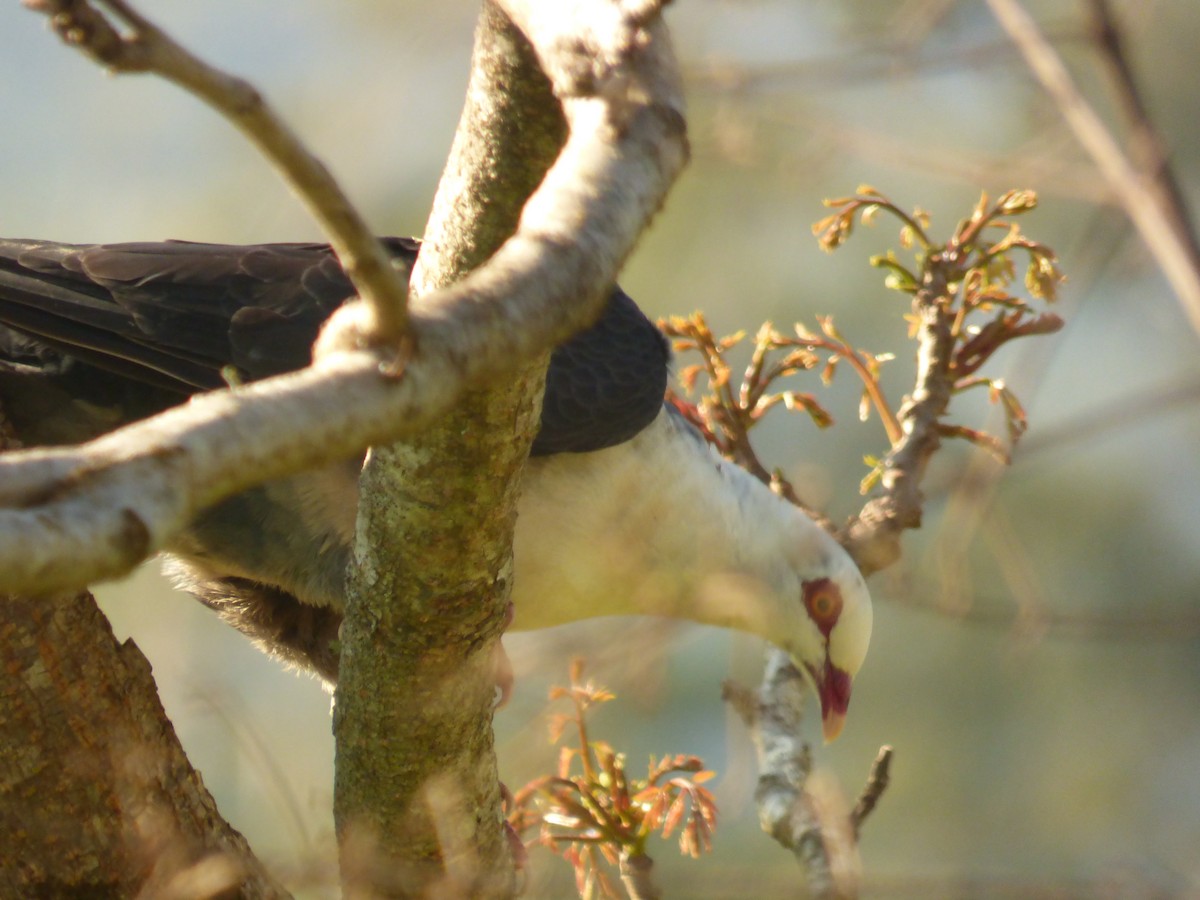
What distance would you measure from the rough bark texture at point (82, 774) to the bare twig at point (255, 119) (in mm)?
1483

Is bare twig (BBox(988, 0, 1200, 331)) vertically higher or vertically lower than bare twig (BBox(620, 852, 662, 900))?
higher

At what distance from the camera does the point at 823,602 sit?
3.65 meters

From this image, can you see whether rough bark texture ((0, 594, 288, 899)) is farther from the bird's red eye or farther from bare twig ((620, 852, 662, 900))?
the bird's red eye

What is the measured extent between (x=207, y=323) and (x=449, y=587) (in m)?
1.05

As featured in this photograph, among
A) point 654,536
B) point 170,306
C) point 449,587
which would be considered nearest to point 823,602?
point 654,536

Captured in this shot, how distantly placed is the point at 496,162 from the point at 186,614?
28.6 ft

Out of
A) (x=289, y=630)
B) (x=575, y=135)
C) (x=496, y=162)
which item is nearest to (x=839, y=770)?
(x=289, y=630)

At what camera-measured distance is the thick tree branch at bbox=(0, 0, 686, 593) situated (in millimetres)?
961

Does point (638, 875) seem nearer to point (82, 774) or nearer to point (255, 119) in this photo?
point (82, 774)

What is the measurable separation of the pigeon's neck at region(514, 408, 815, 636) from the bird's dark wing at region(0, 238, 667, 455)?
129 millimetres

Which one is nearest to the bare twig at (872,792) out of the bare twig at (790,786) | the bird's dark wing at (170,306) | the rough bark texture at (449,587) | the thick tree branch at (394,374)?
the bare twig at (790,786)

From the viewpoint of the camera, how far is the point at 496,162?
2.07 m

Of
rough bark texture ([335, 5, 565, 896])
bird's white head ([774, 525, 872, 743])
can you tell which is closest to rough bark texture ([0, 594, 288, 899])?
rough bark texture ([335, 5, 565, 896])

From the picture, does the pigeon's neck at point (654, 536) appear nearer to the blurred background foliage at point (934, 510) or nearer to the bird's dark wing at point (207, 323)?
the bird's dark wing at point (207, 323)
